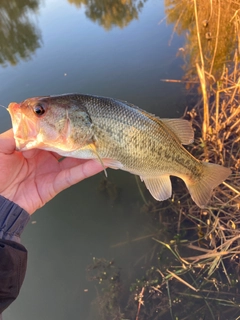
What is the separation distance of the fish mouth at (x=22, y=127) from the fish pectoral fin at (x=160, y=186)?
81 centimetres

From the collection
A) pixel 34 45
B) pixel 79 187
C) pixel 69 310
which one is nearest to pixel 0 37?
pixel 34 45

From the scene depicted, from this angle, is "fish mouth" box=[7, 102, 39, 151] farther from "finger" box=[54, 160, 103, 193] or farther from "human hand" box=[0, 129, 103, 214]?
"finger" box=[54, 160, 103, 193]

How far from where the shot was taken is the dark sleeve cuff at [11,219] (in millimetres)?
1634

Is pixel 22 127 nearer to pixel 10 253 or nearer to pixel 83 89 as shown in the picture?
pixel 10 253

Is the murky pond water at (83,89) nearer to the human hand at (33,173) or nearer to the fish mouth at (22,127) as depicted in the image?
the human hand at (33,173)

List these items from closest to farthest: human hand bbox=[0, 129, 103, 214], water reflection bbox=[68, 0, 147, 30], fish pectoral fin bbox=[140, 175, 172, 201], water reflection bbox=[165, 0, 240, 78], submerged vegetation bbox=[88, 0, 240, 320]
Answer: human hand bbox=[0, 129, 103, 214] < fish pectoral fin bbox=[140, 175, 172, 201] < submerged vegetation bbox=[88, 0, 240, 320] < water reflection bbox=[165, 0, 240, 78] < water reflection bbox=[68, 0, 147, 30]

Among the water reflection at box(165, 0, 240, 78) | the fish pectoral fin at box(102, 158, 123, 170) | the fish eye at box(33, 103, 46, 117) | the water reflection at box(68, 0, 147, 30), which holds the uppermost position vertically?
the fish eye at box(33, 103, 46, 117)

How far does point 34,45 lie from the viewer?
7469 mm

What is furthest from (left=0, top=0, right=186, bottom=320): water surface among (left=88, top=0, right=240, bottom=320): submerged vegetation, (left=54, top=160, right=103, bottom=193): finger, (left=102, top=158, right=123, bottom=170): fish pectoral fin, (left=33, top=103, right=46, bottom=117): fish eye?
(left=33, top=103, right=46, bottom=117): fish eye

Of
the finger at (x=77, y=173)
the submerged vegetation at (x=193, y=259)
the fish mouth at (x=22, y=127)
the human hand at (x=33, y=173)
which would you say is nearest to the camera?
the fish mouth at (x=22, y=127)

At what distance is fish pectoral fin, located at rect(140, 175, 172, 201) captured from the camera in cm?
200

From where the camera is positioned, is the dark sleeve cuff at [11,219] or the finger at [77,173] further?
the finger at [77,173]

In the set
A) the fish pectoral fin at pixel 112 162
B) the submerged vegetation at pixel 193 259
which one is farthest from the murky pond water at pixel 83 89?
the fish pectoral fin at pixel 112 162

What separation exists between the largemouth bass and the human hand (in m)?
0.17
